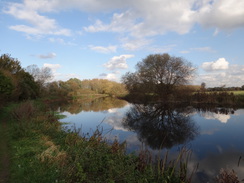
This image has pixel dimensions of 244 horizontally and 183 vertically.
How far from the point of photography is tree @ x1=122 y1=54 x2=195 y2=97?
3850 centimetres

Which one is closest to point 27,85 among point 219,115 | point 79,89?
point 219,115

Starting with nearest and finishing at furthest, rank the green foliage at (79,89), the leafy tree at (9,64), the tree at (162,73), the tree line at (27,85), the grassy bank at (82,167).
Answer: the grassy bank at (82,167) < the tree line at (27,85) < the leafy tree at (9,64) < the tree at (162,73) < the green foliage at (79,89)

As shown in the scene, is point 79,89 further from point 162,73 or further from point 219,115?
point 219,115

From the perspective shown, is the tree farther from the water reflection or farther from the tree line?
the tree line

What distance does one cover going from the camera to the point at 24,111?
15031 mm

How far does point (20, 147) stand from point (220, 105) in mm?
33893

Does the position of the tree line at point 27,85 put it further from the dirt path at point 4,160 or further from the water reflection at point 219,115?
the water reflection at point 219,115

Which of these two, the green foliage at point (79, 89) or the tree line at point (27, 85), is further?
the green foliage at point (79, 89)

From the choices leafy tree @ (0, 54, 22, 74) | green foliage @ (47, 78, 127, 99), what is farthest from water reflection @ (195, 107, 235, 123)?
green foliage @ (47, 78, 127, 99)

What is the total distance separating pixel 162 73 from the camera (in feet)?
131

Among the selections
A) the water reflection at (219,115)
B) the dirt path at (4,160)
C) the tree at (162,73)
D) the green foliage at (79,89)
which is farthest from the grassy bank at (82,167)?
the green foliage at (79,89)

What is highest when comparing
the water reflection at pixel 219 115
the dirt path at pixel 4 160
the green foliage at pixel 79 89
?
the green foliage at pixel 79 89

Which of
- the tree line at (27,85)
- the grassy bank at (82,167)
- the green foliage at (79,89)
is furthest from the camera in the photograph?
the green foliage at (79,89)

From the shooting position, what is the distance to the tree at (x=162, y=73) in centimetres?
3850
